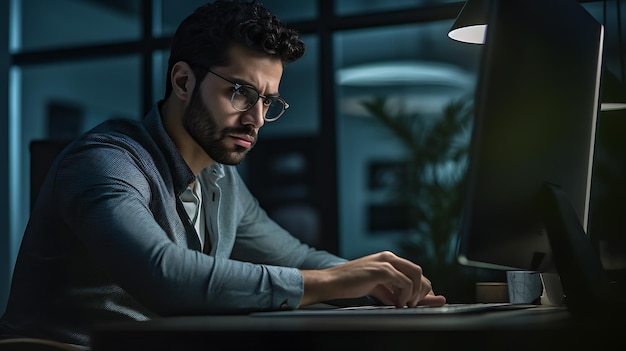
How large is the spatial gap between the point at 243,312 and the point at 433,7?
2.99 metres

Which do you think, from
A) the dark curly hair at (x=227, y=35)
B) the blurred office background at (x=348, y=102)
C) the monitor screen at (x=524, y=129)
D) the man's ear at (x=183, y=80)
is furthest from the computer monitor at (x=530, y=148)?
the blurred office background at (x=348, y=102)

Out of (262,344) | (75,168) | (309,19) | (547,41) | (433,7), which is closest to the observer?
(262,344)

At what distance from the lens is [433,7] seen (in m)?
3.95

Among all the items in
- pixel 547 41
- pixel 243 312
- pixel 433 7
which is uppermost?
pixel 433 7

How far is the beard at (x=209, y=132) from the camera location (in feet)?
6.22

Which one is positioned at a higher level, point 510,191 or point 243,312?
point 510,191

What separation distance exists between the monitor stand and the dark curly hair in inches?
34.9

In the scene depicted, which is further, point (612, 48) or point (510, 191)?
point (612, 48)

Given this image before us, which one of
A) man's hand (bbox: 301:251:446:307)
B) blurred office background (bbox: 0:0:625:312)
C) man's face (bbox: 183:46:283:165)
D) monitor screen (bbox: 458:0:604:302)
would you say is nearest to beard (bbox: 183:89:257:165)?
man's face (bbox: 183:46:283:165)

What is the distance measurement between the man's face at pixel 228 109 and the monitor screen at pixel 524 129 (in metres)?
0.76

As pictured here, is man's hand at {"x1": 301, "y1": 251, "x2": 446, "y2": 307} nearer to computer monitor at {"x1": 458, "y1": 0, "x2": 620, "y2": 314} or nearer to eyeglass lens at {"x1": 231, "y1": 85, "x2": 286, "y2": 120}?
computer monitor at {"x1": 458, "y1": 0, "x2": 620, "y2": 314}

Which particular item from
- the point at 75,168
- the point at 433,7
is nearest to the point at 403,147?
the point at 433,7

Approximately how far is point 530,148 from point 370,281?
12.8 inches

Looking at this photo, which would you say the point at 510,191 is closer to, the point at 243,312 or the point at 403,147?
the point at 243,312
